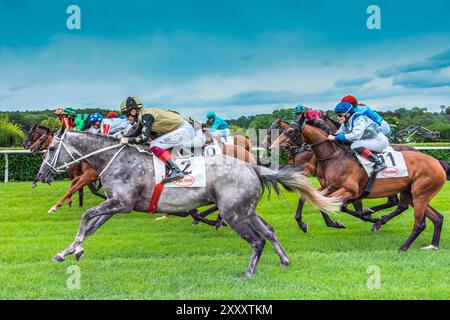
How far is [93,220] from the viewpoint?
5582 mm

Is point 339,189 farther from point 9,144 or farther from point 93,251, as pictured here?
point 9,144

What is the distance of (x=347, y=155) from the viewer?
7344 mm

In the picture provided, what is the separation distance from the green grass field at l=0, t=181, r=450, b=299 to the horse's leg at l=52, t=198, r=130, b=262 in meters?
0.28

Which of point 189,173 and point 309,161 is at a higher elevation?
point 189,173

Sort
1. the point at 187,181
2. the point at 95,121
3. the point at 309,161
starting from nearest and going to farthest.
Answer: the point at 187,181 → the point at 309,161 → the point at 95,121

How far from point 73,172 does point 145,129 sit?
5107 millimetres

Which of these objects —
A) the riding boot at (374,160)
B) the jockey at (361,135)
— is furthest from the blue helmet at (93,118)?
the riding boot at (374,160)

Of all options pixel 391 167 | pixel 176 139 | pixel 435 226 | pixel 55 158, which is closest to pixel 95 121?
pixel 55 158

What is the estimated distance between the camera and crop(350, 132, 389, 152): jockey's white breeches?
722 cm

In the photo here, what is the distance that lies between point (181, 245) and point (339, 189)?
232 cm

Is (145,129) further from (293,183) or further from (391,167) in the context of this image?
(391,167)

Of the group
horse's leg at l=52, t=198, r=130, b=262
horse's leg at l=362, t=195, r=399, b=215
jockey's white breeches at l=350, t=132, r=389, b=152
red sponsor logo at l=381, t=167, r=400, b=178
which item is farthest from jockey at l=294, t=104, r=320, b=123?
horse's leg at l=52, t=198, r=130, b=262

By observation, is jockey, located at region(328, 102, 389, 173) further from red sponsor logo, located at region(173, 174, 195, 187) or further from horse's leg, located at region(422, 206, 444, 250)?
red sponsor logo, located at region(173, 174, 195, 187)

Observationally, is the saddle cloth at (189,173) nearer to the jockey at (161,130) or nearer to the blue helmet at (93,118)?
the jockey at (161,130)
